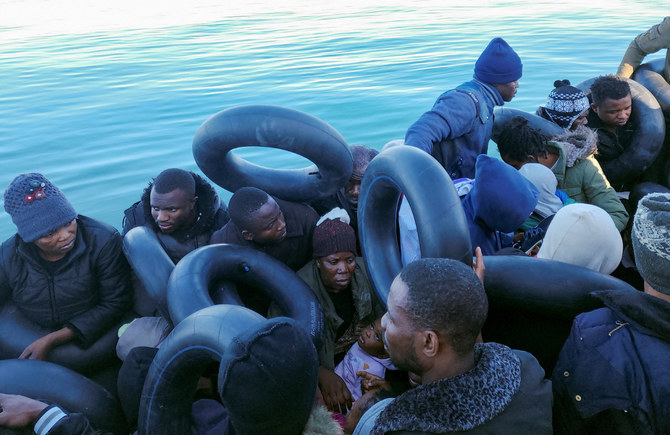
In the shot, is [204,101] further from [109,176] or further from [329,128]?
[329,128]

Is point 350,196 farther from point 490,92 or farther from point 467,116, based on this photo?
point 490,92

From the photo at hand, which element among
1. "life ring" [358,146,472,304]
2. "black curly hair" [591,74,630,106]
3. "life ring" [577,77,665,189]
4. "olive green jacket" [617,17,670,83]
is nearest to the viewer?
"life ring" [358,146,472,304]

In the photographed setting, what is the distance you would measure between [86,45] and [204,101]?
194 inches

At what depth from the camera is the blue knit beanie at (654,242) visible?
135cm

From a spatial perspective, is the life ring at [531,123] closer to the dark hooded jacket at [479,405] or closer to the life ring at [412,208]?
the life ring at [412,208]

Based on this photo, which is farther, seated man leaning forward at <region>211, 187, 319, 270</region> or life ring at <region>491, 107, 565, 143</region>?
life ring at <region>491, 107, 565, 143</region>

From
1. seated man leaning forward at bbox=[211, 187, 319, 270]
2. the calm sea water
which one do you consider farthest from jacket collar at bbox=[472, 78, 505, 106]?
the calm sea water

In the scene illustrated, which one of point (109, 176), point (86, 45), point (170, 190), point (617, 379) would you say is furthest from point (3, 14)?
point (617, 379)

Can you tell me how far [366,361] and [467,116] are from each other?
1.50 metres

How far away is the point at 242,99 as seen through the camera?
28.4 ft

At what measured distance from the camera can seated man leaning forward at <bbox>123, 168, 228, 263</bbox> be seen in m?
2.71

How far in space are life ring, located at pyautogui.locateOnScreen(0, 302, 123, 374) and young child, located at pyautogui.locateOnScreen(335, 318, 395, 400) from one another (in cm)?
112

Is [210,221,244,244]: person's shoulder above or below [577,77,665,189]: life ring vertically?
above

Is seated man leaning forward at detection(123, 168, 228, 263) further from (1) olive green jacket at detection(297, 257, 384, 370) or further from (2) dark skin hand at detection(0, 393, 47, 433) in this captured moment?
(2) dark skin hand at detection(0, 393, 47, 433)
